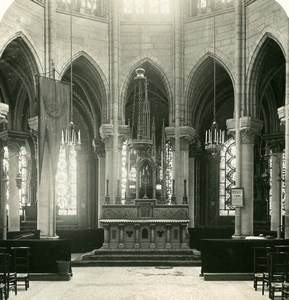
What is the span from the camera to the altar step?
20.4 meters

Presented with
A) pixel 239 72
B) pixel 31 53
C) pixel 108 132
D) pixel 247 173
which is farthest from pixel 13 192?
pixel 239 72

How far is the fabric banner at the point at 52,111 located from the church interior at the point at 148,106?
0.04 metres

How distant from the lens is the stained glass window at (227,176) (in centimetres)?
3206

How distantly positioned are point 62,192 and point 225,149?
9.28m

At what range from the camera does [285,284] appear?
11273 mm

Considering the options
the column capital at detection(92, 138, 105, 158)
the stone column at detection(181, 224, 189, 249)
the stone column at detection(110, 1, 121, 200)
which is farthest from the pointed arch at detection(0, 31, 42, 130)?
the stone column at detection(181, 224, 189, 249)

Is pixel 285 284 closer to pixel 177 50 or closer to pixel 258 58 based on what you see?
pixel 258 58

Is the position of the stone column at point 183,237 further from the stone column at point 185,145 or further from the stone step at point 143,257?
the stone column at point 185,145

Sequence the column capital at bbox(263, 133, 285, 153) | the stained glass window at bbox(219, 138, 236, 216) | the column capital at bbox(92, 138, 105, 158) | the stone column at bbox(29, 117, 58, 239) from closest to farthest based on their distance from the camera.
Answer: the stone column at bbox(29, 117, 58, 239) → the column capital at bbox(92, 138, 105, 158) → the column capital at bbox(263, 133, 285, 153) → the stained glass window at bbox(219, 138, 236, 216)

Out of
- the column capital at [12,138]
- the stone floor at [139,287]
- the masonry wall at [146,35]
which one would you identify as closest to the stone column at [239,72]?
the masonry wall at [146,35]

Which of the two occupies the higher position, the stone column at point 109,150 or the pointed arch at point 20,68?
the pointed arch at point 20,68

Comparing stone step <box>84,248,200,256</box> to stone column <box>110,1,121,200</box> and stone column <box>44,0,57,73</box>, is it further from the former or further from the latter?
stone column <box>44,0,57,73</box>

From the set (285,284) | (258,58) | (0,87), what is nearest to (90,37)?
(0,87)

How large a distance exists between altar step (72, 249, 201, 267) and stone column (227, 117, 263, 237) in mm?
2347
